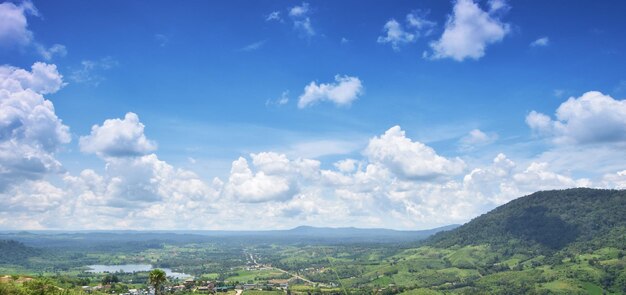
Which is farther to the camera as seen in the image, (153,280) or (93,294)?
(93,294)

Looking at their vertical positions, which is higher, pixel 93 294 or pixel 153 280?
pixel 153 280

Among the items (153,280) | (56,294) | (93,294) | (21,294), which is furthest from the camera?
(93,294)

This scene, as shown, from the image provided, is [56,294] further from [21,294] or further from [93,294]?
[93,294]

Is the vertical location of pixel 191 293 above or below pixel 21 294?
below

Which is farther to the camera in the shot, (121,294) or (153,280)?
(121,294)

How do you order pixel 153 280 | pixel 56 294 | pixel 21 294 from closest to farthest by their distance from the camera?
pixel 21 294 → pixel 153 280 → pixel 56 294

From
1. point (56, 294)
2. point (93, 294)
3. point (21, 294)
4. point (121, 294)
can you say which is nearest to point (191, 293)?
point (121, 294)

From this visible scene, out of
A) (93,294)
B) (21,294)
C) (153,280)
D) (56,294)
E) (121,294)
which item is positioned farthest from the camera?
(121,294)

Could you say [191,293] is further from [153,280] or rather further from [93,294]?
[153,280]

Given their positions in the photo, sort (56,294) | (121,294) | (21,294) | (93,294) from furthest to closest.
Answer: (121,294) < (93,294) < (56,294) < (21,294)
